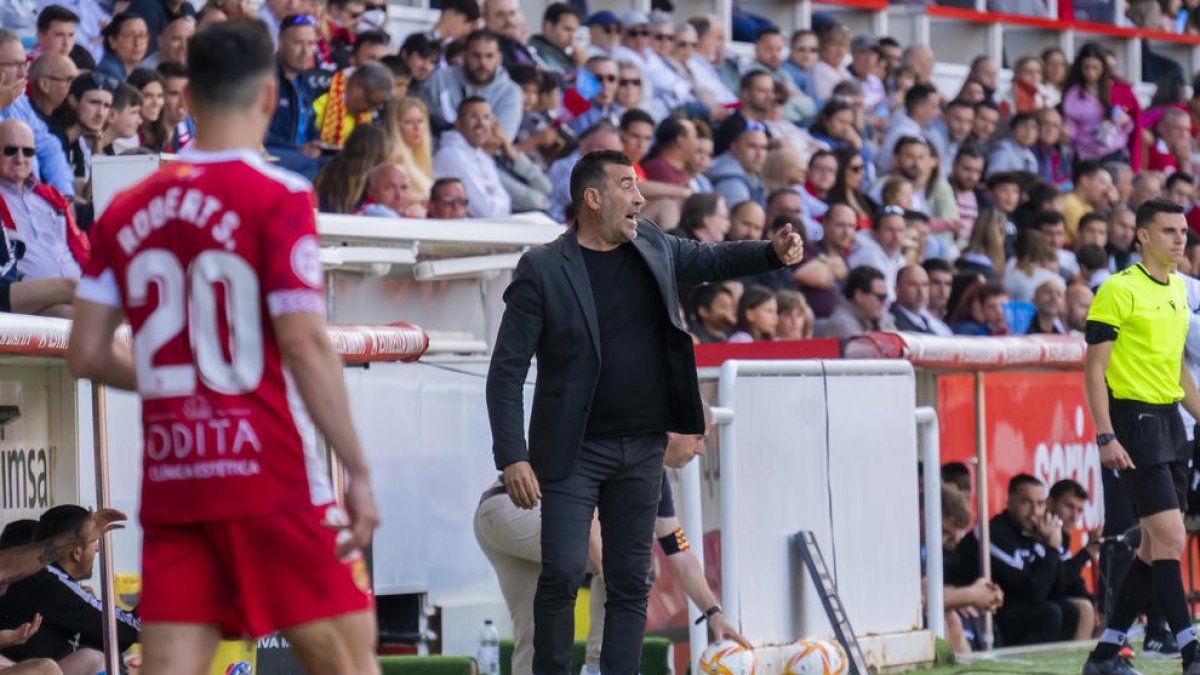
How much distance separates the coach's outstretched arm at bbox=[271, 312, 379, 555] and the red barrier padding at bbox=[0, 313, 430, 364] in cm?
253

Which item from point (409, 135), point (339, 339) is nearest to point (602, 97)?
point (409, 135)

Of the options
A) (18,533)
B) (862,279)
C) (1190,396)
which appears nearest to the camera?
(18,533)

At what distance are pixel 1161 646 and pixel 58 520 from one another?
18.4 ft

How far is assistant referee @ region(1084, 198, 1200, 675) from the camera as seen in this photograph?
9.16m

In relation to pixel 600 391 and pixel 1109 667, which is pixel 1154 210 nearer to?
pixel 1109 667

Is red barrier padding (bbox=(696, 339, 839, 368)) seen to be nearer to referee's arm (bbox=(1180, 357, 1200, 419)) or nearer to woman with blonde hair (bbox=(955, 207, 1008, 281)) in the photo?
referee's arm (bbox=(1180, 357, 1200, 419))

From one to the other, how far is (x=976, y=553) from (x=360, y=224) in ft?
12.4

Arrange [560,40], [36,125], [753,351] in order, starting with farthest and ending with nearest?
[560,40], [753,351], [36,125]

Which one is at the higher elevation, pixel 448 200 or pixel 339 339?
pixel 448 200

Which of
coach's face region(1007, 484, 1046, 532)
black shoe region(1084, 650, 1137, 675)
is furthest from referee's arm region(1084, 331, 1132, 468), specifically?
coach's face region(1007, 484, 1046, 532)

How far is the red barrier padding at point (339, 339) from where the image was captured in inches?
253

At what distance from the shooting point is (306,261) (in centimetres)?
412

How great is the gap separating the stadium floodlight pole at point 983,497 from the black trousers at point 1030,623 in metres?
0.13

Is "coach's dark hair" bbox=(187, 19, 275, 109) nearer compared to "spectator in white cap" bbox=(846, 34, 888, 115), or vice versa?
"coach's dark hair" bbox=(187, 19, 275, 109)
